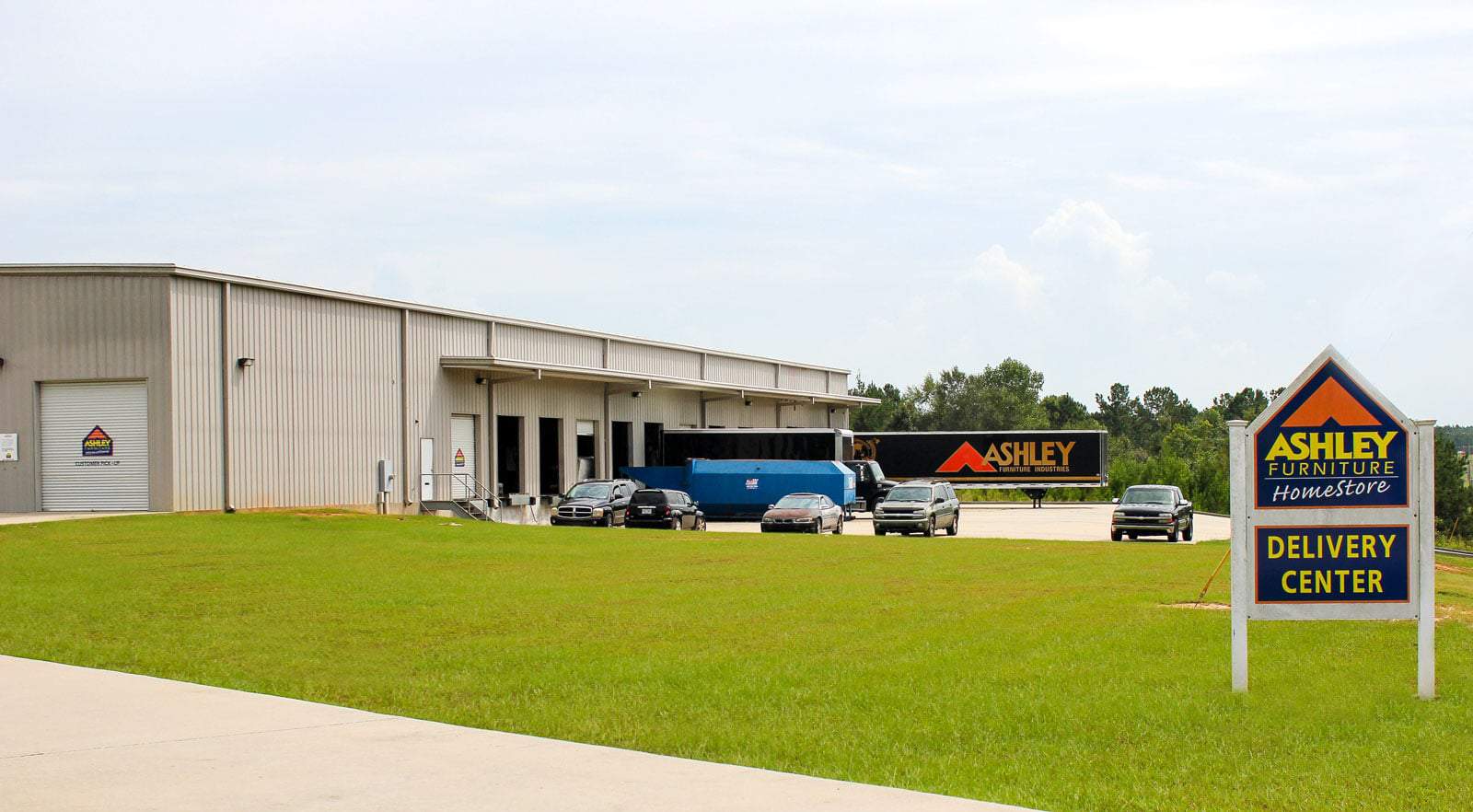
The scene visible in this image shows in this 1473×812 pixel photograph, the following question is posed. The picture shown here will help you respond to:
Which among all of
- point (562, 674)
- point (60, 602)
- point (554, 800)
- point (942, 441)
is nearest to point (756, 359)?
point (942, 441)

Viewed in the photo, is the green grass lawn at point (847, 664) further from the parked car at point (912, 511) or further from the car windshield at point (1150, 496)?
the car windshield at point (1150, 496)

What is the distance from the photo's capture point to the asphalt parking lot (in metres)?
43.1

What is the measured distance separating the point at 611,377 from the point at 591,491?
8.21 metres

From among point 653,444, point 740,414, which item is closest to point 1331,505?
point 653,444

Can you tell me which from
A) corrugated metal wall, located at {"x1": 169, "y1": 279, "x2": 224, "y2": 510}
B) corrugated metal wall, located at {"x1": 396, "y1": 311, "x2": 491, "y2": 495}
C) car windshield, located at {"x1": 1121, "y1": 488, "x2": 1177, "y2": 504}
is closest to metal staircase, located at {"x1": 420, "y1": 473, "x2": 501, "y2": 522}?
corrugated metal wall, located at {"x1": 396, "y1": 311, "x2": 491, "y2": 495}

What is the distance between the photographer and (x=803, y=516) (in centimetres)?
4034

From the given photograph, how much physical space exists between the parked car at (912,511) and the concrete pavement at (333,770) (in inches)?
1248

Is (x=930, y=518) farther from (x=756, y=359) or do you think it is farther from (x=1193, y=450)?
(x=1193, y=450)

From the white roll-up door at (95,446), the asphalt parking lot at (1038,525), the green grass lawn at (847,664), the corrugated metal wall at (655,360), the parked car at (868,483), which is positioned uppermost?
the corrugated metal wall at (655,360)

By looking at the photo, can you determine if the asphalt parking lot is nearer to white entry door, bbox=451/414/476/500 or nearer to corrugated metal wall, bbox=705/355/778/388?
white entry door, bbox=451/414/476/500

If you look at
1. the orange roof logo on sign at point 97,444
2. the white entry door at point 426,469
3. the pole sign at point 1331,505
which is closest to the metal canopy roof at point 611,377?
the white entry door at point 426,469

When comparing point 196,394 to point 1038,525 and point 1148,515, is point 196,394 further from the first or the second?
point 1038,525

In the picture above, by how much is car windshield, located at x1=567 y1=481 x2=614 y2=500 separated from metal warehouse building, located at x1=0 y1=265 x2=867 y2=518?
12.5 ft

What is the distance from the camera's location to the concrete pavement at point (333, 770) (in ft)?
23.6
